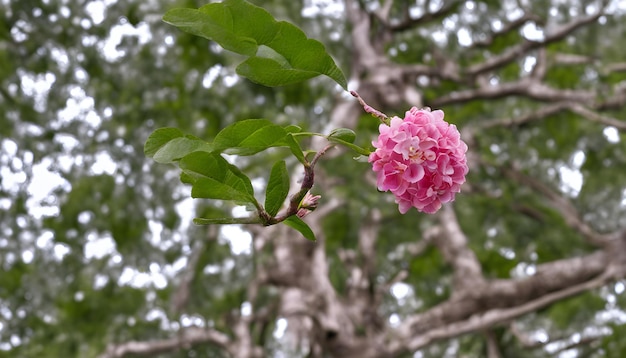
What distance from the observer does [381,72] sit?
186 inches

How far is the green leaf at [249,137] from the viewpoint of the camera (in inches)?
34.2

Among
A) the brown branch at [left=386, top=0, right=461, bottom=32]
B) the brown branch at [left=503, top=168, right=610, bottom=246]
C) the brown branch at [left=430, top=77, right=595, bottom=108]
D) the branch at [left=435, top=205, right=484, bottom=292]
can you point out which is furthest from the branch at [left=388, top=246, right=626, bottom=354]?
the brown branch at [left=386, top=0, right=461, bottom=32]

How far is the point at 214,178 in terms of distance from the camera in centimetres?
91

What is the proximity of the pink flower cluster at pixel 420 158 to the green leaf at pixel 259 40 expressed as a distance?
0.10 m

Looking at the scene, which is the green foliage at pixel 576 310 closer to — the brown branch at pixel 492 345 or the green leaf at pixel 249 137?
the brown branch at pixel 492 345

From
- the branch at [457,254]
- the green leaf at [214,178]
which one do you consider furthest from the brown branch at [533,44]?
the green leaf at [214,178]

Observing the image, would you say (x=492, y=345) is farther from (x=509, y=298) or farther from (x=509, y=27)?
(x=509, y=27)

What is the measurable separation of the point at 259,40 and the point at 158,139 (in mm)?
161

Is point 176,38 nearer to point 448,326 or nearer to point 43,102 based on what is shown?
point 43,102

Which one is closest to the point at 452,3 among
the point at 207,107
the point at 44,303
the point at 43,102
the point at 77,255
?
the point at 207,107

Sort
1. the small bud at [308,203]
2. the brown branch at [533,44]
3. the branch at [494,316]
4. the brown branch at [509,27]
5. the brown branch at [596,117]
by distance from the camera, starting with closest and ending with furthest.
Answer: the small bud at [308,203] → the branch at [494,316] → the brown branch at [596,117] → the brown branch at [533,44] → the brown branch at [509,27]

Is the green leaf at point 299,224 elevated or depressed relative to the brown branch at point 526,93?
elevated

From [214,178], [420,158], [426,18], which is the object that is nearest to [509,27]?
[426,18]

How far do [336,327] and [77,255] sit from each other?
1.79 meters
